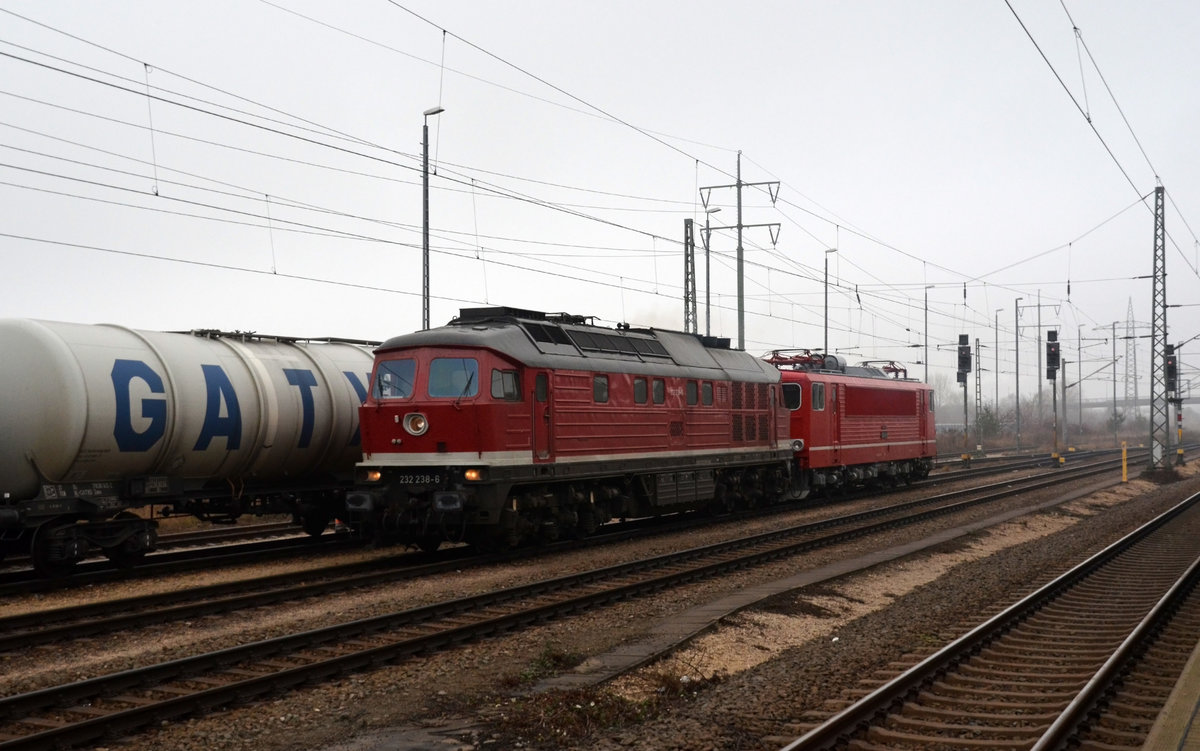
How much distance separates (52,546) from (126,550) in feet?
4.52

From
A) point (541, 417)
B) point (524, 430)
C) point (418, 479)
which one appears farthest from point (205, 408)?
point (541, 417)

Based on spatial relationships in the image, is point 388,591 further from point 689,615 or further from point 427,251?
point 427,251

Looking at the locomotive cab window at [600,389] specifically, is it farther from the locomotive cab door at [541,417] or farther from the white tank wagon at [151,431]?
the white tank wagon at [151,431]

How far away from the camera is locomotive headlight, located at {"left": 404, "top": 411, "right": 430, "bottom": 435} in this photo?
1794 centimetres

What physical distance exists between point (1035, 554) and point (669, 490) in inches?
295

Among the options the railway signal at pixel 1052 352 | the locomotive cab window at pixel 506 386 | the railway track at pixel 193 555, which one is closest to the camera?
the railway track at pixel 193 555

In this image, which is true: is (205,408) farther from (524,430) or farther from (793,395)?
(793,395)

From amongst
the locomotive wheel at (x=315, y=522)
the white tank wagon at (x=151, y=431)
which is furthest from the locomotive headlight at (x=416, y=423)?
the locomotive wheel at (x=315, y=522)

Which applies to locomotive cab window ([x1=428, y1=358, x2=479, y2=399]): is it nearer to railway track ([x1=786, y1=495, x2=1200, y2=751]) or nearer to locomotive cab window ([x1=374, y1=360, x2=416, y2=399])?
locomotive cab window ([x1=374, y1=360, x2=416, y2=399])

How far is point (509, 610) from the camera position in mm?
13828

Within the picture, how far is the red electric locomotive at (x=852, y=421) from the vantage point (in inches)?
1207

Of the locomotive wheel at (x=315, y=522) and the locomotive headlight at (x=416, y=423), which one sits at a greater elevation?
the locomotive headlight at (x=416, y=423)

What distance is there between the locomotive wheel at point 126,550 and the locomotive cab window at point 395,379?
14.8ft

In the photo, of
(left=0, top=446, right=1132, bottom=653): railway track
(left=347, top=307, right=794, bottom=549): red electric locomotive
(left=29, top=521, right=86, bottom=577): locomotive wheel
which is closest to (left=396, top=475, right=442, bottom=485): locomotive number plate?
(left=347, top=307, right=794, bottom=549): red electric locomotive
